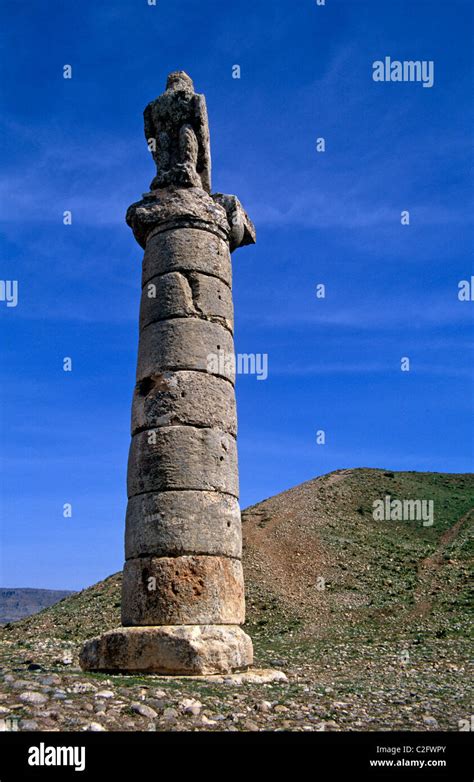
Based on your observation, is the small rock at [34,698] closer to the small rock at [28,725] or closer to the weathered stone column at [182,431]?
the small rock at [28,725]

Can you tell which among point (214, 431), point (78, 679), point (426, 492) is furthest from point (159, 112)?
point (426, 492)

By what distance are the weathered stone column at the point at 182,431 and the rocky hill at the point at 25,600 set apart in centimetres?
8734

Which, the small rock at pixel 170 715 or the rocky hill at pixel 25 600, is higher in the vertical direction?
the small rock at pixel 170 715

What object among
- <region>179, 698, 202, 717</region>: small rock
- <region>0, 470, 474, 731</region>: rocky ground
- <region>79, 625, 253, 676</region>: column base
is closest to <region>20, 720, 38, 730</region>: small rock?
<region>0, 470, 474, 731</region>: rocky ground

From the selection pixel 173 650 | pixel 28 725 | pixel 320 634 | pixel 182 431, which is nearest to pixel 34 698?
pixel 28 725

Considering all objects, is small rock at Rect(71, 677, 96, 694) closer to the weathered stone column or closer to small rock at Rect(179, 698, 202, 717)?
small rock at Rect(179, 698, 202, 717)

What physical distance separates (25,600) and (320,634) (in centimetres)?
9372

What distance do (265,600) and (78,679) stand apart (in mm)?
15729

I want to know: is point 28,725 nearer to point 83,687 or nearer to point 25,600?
point 83,687

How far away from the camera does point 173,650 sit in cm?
845

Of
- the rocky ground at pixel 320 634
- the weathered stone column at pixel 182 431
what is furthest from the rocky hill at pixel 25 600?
the weathered stone column at pixel 182 431

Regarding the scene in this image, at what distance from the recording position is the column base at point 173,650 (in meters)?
8.40

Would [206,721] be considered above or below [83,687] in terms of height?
below
